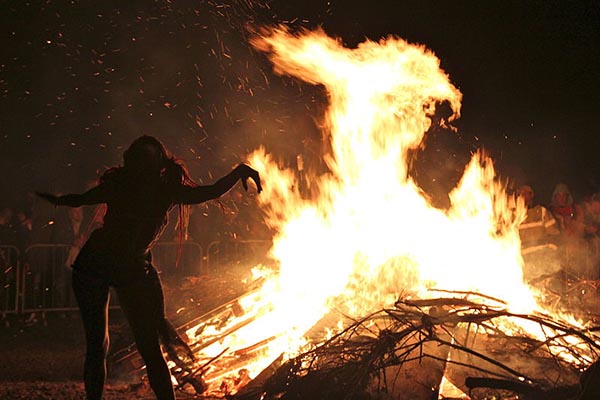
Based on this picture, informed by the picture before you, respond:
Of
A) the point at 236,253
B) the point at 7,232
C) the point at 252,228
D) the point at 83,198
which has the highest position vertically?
the point at 252,228

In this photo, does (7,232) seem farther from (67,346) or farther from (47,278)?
(67,346)

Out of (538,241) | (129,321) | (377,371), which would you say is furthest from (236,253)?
(129,321)

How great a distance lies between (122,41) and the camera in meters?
13.5

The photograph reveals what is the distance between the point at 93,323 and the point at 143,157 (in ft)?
4.09

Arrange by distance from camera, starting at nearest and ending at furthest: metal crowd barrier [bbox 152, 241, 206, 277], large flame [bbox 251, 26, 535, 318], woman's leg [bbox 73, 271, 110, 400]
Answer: woman's leg [bbox 73, 271, 110, 400] < large flame [bbox 251, 26, 535, 318] < metal crowd barrier [bbox 152, 241, 206, 277]

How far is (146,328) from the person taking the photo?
12.5 feet

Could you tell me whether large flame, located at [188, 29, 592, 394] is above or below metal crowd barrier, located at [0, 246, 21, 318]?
above

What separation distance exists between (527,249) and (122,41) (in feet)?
35.4

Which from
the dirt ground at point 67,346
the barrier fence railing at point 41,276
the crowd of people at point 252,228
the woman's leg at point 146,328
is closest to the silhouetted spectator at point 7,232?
the crowd of people at point 252,228

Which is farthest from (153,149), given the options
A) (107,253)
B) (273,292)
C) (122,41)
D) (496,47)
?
(496,47)

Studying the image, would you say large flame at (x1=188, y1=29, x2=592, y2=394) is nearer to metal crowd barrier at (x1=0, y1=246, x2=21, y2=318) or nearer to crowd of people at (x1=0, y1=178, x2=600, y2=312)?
crowd of people at (x1=0, y1=178, x2=600, y2=312)

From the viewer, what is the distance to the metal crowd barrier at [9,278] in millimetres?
8672

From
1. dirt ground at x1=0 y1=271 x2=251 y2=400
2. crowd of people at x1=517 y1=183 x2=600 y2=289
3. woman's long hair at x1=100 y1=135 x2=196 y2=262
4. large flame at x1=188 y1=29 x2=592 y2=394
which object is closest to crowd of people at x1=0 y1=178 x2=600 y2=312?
crowd of people at x1=517 y1=183 x2=600 y2=289

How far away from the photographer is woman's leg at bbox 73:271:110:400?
373 centimetres
